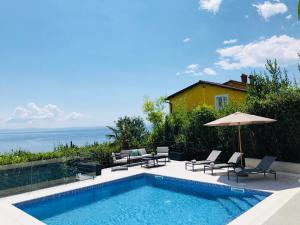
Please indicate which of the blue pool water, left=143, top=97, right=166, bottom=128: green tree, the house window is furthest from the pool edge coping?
the house window

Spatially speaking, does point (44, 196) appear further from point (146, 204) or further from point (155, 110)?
point (155, 110)

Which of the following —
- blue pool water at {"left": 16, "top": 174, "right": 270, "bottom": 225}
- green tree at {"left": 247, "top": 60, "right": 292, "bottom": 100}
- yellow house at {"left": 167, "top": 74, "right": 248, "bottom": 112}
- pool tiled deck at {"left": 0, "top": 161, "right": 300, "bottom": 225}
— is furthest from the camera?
yellow house at {"left": 167, "top": 74, "right": 248, "bottom": 112}

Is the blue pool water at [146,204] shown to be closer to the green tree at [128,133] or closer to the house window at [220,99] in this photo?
the green tree at [128,133]

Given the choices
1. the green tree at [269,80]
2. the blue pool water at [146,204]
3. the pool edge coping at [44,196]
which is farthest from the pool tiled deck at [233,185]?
the green tree at [269,80]

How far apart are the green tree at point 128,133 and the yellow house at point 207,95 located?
3.61 meters

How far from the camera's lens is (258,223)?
22.3 ft

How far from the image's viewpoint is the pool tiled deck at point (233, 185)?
7367 millimetres

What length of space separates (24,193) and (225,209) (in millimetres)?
7862

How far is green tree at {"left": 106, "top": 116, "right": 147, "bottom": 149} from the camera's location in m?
18.9

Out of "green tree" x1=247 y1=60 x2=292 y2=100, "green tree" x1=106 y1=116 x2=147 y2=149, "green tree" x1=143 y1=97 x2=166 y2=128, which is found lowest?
"green tree" x1=106 y1=116 x2=147 y2=149

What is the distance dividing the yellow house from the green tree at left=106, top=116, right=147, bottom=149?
142 inches

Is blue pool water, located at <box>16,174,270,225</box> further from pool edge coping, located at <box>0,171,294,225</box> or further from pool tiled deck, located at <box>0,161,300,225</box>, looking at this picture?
pool tiled deck, located at <box>0,161,300,225</box>

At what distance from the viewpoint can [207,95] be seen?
23.5 metres

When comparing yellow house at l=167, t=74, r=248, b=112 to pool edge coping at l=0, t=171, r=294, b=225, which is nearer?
pool edge coping at l=0, t=171, r=294, b=225
